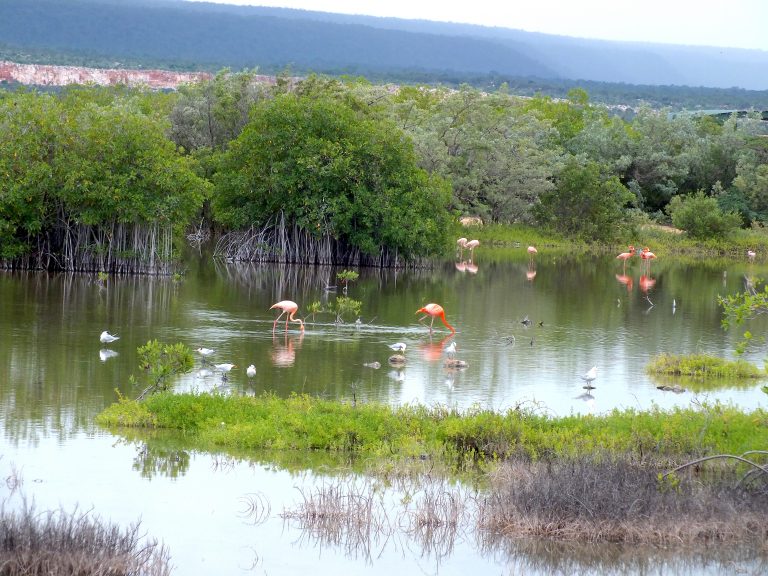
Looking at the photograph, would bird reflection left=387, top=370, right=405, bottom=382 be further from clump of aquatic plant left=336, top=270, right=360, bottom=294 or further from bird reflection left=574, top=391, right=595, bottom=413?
clump of aquatic plant left=336, top=270, right=360, bottom=294

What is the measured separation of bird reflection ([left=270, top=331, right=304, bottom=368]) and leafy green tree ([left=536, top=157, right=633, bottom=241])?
3710cm

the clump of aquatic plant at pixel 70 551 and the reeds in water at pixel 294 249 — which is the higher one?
the clump of aquatic plant at pixel 70 551

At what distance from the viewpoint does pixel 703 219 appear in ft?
203

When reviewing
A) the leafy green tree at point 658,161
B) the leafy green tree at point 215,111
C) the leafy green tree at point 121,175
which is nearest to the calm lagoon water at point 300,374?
the leafy green tree at point 121,175

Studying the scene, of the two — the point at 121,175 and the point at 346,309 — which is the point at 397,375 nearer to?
the point at 346,309

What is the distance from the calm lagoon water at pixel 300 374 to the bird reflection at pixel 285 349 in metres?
0.06

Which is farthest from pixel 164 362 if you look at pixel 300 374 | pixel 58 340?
pixel 58 340

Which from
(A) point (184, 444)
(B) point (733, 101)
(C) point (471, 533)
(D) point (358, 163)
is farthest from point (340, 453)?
(B) point (733, 101)

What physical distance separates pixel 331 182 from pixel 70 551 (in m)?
33.5

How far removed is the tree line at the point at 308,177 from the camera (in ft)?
116

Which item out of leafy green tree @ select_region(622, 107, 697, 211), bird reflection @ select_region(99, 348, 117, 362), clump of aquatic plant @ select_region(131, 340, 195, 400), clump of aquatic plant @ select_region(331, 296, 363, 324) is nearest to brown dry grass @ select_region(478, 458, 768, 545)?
clump of aquatic plant @ select_region(131, 340, 195, 400)

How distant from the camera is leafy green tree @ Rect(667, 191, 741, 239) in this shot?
61375mm

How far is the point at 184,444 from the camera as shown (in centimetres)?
1482

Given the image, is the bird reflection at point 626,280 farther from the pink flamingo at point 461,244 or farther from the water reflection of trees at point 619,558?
the water reflection of trees at point 619,558
